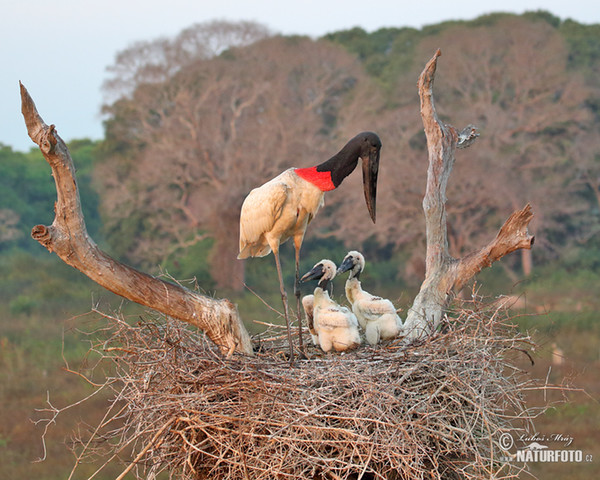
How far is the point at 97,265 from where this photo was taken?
4.36 meters

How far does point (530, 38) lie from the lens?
26906mm

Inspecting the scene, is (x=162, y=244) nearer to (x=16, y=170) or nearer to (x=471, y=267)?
(x=16, y=170)

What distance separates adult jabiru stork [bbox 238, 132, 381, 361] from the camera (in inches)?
199

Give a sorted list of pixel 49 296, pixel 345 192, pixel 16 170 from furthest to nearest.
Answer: pixel 16 170
pixel 345 192
pixel 49 296

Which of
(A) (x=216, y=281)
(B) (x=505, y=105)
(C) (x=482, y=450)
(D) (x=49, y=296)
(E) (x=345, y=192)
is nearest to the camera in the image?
(C) (x=482, y=450)

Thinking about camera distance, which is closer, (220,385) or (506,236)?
(220,385)

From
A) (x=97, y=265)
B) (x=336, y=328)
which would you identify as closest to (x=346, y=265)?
(x=336, y=328)

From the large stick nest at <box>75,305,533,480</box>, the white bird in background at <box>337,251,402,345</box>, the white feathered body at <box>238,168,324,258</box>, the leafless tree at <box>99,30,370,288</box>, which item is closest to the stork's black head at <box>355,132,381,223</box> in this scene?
the white feathered body at <box>238,168,324,258</box>

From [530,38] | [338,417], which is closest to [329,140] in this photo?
[530,38]

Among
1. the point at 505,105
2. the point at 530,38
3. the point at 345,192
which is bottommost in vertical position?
the point at 345,192

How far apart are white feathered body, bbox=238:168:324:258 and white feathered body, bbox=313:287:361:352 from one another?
1.92 ft

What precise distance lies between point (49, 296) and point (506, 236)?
15.5 meters

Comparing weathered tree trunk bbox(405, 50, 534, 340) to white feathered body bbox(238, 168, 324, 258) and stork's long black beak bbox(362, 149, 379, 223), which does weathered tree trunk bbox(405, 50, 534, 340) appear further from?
white feathered body bbox(238, 168, 324, 258)

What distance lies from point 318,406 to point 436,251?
1903 mm
